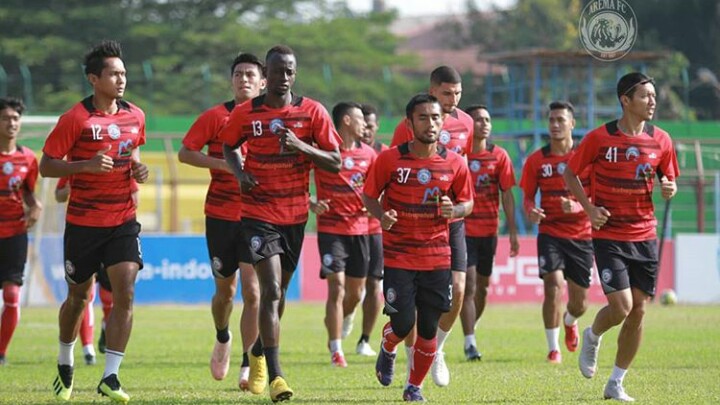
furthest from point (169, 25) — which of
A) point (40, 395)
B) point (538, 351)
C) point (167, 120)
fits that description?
point (40, 395)

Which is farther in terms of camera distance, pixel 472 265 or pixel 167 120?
pixel 167 120

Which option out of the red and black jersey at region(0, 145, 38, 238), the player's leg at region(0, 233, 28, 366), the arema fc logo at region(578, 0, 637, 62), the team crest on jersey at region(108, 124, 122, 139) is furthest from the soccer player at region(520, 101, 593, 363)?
the team crest on jersey at region(108, 124, 122, 139)

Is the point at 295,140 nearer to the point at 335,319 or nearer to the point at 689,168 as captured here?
the point at 335,319

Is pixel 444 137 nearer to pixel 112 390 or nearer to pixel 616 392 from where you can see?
pixel 616 392

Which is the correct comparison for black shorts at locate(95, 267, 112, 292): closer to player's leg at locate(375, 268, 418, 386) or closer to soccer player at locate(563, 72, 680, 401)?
player's leg at locate(375, 268, 418, 386)

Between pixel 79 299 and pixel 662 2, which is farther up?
pixel 662 2

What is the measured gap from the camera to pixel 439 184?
408 inches

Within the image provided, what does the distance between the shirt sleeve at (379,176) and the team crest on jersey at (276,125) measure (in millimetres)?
773

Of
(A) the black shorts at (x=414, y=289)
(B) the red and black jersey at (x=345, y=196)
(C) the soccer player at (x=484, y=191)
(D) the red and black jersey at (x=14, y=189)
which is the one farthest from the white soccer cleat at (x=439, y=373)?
(D) the red and black jersey at (x=14, y=189)

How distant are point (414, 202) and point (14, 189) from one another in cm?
565

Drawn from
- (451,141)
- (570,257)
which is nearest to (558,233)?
(570,257)

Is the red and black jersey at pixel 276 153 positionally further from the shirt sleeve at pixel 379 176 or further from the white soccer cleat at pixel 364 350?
the white soccer cleat at pixel 364 350

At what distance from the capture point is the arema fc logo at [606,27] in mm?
13266

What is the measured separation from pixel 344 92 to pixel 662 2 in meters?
10.7
